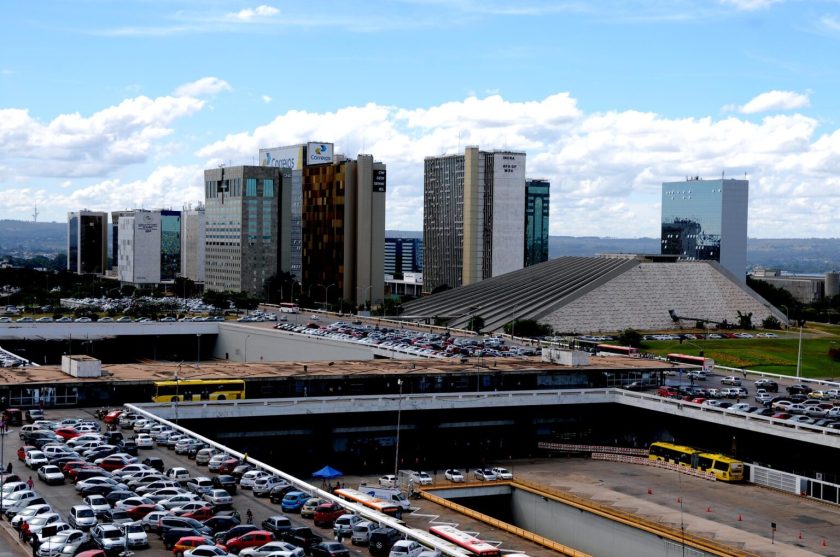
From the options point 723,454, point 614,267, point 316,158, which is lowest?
point 723,454

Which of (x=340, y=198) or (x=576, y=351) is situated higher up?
(x=340, y=198)

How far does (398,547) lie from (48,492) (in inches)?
463

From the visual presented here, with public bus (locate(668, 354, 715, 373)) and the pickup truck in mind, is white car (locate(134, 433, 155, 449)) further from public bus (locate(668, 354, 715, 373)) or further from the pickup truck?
public bus (locate(668, 354, 715, 373))

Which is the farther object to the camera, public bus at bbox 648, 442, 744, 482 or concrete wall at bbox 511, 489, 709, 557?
public bus at bbox 648, 442, 744, 482

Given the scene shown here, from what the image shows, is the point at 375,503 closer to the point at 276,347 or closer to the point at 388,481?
the point at 388,481

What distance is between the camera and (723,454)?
55125 mm

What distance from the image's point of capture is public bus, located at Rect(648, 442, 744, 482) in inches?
2009

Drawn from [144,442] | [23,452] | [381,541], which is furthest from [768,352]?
[381,541]

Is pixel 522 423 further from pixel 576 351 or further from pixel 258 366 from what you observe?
pixel 258 366

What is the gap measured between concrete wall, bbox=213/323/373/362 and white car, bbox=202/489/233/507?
43140 millimetres

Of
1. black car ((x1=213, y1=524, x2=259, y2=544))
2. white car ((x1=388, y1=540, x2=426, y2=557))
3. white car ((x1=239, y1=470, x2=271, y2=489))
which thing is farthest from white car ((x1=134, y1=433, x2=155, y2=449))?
white car ((x1=388, y1=540, x2=426, y2=557))

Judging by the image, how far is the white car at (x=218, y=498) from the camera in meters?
32.8

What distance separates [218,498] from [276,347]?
54.9 metres

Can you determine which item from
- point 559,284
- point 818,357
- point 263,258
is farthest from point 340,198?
point 818,357
